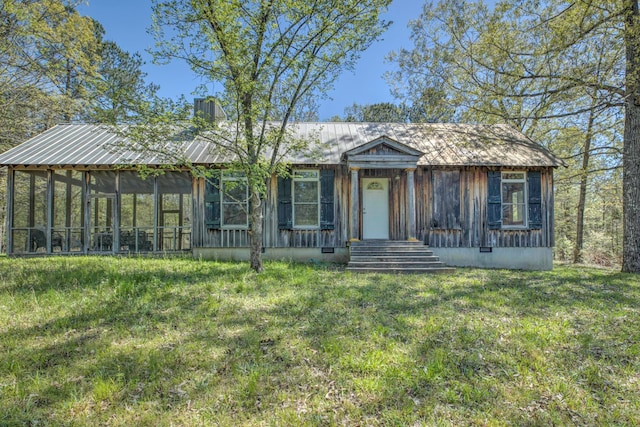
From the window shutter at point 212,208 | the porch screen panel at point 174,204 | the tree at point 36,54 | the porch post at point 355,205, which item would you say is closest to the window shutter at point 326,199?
the porch post at point 355,205

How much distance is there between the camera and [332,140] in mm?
11422

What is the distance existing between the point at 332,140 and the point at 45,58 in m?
10.8

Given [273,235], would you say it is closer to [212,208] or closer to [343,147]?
[212,208]

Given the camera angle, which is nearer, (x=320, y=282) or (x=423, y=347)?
(x=423, y=347)

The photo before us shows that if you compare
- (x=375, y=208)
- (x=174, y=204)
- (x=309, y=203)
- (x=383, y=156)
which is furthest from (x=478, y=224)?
(x=174, y=204)

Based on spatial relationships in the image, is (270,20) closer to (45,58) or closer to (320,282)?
(320,282)

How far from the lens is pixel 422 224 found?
10492 millimetres

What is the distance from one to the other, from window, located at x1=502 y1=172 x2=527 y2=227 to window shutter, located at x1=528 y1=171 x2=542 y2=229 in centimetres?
17

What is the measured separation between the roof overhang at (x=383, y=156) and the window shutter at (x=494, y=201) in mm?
2828

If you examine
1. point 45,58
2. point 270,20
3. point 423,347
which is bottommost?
point 423,347

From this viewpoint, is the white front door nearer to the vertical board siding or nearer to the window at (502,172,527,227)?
the vertical board siding

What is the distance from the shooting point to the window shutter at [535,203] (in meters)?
10.5

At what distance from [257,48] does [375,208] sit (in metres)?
6.12

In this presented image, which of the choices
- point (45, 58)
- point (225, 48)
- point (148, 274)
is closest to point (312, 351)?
point (148, 274)
